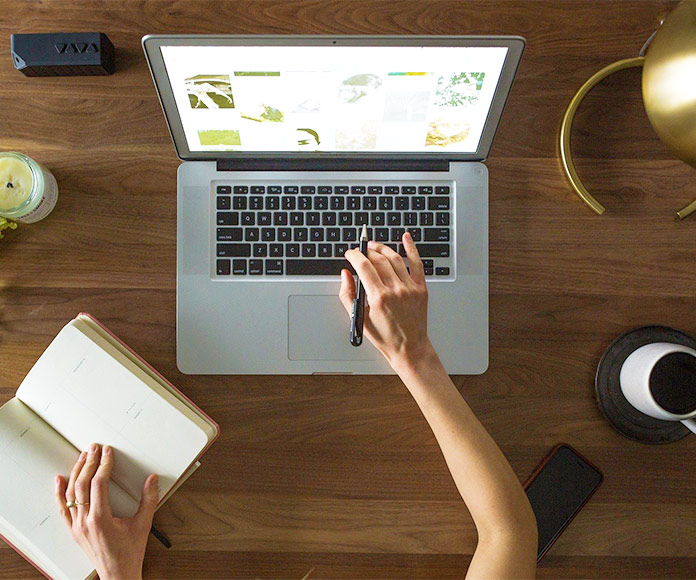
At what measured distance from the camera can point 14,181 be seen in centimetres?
77

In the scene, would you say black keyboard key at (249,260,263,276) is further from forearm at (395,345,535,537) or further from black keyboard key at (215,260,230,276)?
forearm at (395,345,535,537)

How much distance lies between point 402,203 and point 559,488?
0.46 m

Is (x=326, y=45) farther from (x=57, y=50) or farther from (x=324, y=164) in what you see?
(x=57, y=50)

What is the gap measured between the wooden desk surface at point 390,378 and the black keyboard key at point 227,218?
81 mm

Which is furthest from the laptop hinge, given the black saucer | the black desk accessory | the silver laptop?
the black saucer

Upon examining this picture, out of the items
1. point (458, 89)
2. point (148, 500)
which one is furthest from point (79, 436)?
point (458, 89)

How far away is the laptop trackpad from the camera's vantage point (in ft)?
2.58

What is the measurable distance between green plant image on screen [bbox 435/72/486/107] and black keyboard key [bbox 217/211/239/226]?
0.32 meters

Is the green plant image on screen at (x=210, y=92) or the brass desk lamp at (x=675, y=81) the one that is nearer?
the brass desk lamp at (x=675, y=81)

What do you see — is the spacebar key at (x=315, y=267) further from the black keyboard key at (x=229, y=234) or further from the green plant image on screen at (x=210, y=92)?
the green plant image on screen at (x=210, y=92)

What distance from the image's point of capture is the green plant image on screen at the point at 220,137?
740 mm

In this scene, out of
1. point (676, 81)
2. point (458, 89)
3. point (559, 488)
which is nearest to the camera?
point (676, 81)

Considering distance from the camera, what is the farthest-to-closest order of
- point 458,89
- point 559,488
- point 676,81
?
point 559,488
point 458,89
point 676,81

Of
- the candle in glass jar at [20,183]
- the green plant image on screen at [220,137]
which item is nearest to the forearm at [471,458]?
the green plant image on screen at [220,137]
